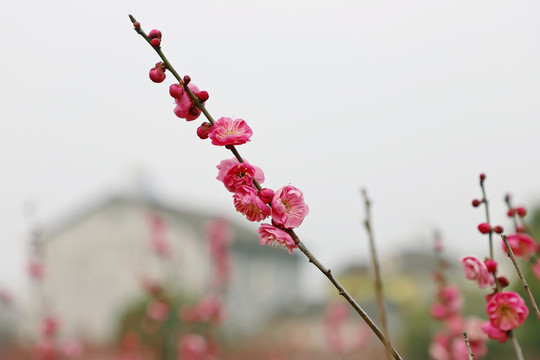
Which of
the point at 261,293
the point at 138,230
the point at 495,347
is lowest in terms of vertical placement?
the point at 495,347

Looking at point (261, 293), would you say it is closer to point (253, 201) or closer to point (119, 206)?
point (119, 206)

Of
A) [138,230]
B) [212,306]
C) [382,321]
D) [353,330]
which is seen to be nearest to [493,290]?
[382,321]

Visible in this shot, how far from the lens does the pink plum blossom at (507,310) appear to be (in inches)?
46.3

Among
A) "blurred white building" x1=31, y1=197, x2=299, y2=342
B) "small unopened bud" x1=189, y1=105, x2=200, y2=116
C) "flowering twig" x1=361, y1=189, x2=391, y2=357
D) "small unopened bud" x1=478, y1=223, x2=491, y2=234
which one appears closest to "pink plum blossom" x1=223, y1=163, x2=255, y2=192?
"small unopened bud" x1=189, y1=105, x2=200, y2=116

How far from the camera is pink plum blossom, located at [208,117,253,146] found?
1063 millimetres

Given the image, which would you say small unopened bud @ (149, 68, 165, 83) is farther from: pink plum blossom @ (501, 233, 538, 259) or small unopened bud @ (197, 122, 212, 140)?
pink plum blossom @ (501, 233, 538, 259)

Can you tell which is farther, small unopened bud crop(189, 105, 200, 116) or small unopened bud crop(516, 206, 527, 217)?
small unopened bud crop(516, 206, 527, 217)

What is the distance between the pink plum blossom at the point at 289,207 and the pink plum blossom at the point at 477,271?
48cm

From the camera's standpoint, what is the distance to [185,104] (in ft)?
3.64

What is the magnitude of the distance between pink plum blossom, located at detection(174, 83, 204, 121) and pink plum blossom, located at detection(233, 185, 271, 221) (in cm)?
19

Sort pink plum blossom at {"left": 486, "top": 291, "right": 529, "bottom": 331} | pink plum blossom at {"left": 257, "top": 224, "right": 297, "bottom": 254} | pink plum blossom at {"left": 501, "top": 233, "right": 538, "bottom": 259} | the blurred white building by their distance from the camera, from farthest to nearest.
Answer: the blurred white building
pink plum blossom at {"left": 501, "top": 233, "right": 538, "bottom": 259}
pink plum blossom at {"left": 486, "top": 291, "right": 529, "bottom": 331}
pink plum blossom at {"left": 257, "top": 224, "right": 297, "bottom": 254}

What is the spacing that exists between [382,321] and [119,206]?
2539 centimetres

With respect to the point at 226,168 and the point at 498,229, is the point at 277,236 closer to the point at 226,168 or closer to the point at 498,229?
the point at 226,168

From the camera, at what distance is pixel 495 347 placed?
9430 millimetres
